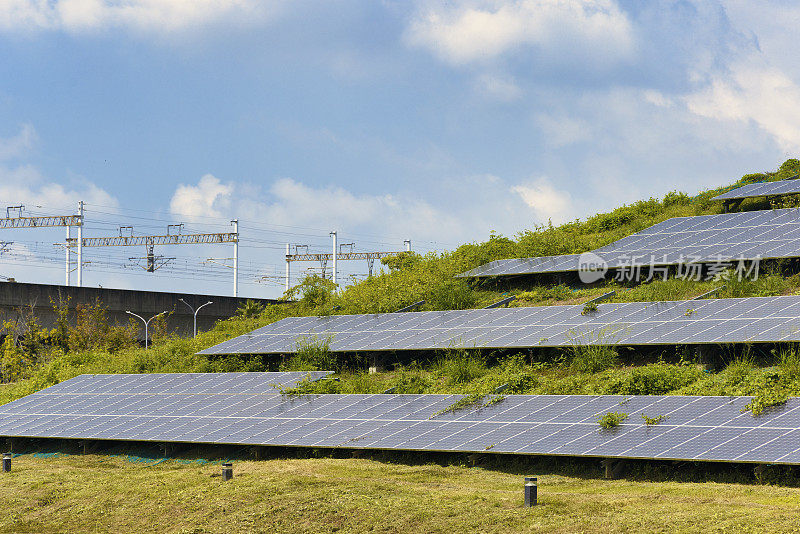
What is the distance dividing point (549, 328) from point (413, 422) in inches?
292

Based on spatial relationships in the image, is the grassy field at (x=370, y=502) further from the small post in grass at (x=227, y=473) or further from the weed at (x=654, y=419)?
the weed at (x=654, y=419)

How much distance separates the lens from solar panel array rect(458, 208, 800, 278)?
3416 cm

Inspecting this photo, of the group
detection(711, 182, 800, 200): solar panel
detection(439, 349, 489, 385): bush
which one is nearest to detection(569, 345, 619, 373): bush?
detection(439, 349, 489, 385): bush

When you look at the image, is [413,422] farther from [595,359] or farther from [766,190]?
[766,190]

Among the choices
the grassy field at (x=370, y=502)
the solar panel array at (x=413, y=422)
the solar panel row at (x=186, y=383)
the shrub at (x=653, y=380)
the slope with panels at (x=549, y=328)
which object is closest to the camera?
the grassy field at (x=370, y=502)

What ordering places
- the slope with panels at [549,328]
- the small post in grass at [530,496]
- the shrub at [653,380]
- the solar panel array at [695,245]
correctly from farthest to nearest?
1. the solar panel array at [695,245]
2. the slope with panels at [549,328]
3. the shrub at [653,380]
4. the small post in grass at [530,496]

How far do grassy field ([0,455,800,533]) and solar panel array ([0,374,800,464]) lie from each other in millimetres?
772

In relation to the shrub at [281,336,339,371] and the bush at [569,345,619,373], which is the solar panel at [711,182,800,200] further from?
the shrub at [281,336,339,371]

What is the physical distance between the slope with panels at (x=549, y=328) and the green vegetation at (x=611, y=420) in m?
5.14

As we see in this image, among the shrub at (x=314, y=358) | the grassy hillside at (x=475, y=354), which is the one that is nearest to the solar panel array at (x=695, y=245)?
the grassy hillside at (x=475, y=354)

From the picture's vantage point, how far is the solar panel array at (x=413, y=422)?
19.6 meters

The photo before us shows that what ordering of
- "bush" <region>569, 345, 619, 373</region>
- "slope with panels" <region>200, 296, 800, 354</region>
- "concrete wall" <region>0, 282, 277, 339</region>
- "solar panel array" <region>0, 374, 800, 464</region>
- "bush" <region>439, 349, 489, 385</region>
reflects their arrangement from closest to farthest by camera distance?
"solar panel array" <region>0, 374, 800, 464</region> < "slope with panels" <region>200, 296, 800, 354</region> < "bush" <region>569, 345, 619, 373</region> < "bush" <region>439, 349, 489, 385</region> < "concrete wall" <region>0, 282, 277, 339</region>

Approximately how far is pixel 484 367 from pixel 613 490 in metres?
10.7

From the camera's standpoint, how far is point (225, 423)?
27297 mm
